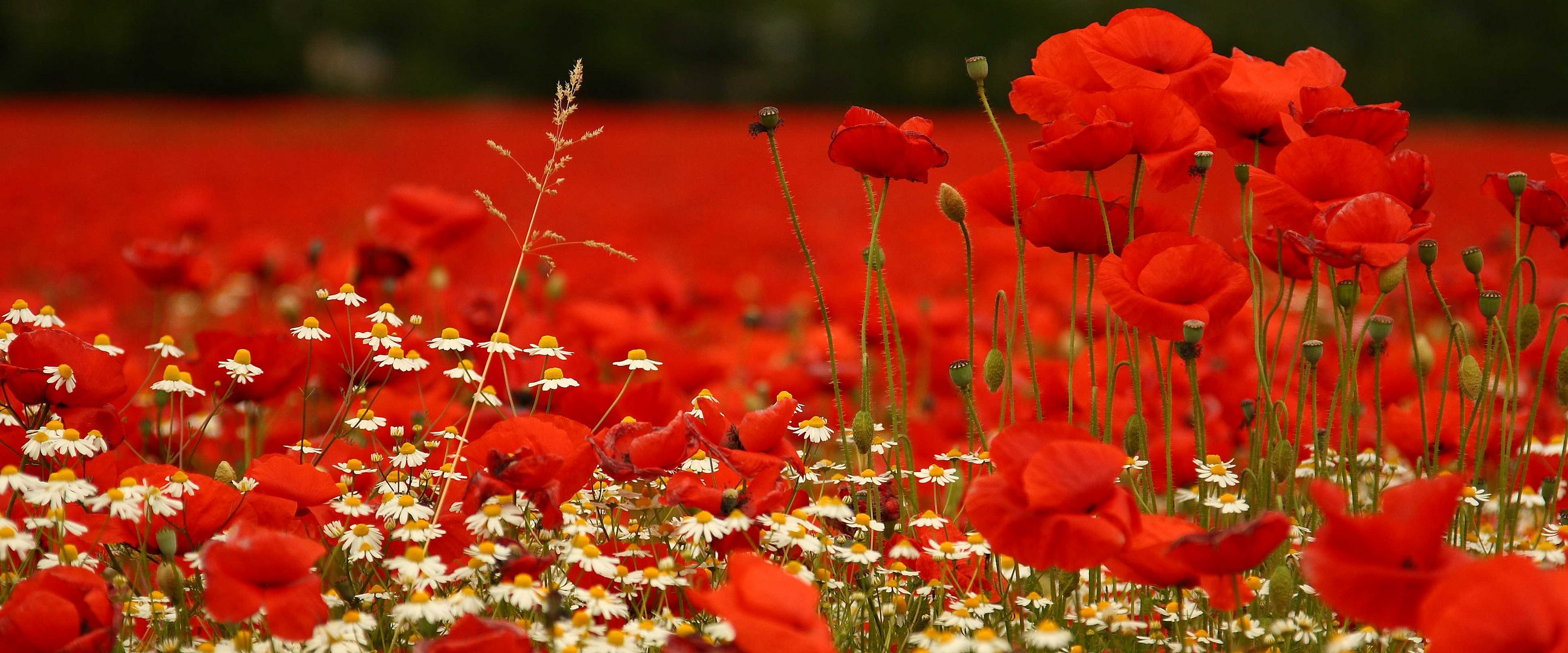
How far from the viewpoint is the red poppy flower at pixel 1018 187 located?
4.17ft

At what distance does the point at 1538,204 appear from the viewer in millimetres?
1179

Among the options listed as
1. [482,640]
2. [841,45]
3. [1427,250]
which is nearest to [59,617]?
[482,640]

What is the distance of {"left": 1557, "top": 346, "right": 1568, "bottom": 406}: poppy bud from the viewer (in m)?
1.26

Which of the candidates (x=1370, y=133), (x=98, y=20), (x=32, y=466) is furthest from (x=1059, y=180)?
(x=98, y=20)

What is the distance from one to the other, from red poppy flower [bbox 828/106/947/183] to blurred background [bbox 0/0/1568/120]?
2178 cm

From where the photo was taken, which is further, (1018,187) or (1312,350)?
(1018,187)

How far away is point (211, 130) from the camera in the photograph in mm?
12859

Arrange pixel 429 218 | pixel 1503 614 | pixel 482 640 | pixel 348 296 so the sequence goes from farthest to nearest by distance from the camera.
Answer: pixel 429 218
pixel 348 296
pixel 482 640
pixel 1503 614

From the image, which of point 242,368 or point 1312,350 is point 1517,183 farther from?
point 242,368

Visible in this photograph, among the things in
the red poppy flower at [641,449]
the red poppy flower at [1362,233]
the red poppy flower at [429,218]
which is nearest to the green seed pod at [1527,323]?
the red poppy flower at [1362,233]

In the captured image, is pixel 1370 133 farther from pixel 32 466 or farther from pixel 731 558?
pixel 32 466

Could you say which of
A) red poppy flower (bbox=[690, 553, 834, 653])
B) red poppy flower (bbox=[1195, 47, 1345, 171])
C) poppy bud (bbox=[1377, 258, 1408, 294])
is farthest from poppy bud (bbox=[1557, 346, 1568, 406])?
red poppy flower (bbox=[690, 553, 834, 653])

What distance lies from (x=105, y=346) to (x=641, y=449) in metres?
0.58

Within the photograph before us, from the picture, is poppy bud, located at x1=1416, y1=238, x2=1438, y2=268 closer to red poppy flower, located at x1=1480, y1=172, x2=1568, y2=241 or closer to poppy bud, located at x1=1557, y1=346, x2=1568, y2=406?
red poppy flower, located at x1=1480, y1=172, x2=1568, y2=241
